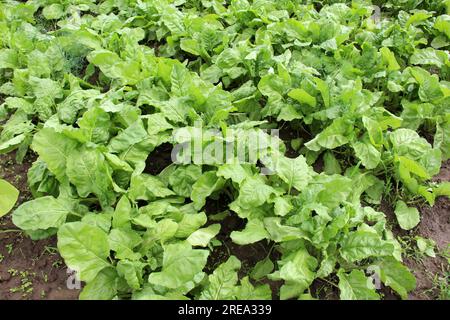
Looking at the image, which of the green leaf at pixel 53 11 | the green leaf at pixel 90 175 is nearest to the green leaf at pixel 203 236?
the green leaf at pixel 90 175

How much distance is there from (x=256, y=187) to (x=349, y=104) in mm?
1121

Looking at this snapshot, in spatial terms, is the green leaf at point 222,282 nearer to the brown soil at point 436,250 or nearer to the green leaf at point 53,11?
the brown soil at point 436,250

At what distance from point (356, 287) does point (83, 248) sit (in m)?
1.52

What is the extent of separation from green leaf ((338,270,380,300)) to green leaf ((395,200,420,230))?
2.11ft

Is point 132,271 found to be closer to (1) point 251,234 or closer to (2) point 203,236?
(2) point 203,236

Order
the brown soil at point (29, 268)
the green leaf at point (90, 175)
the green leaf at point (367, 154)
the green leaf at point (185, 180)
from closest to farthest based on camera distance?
the brown soil at point (29, 268)
the green leaf at point (90, 175)
the green leaf at point (185, 180)
the green leaf at point (367, 154)

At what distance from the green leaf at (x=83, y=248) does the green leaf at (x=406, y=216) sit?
192 cm

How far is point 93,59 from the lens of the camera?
3.97 m

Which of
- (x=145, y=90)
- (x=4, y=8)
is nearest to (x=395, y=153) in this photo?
(x=145, y=90)

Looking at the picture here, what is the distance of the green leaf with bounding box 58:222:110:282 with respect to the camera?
239 centimetres

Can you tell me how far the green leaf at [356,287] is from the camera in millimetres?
2497

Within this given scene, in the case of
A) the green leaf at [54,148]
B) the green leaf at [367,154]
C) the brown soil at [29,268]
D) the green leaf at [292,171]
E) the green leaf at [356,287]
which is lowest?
the brown soil at [29,268]

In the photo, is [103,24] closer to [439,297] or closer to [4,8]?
[4,8]

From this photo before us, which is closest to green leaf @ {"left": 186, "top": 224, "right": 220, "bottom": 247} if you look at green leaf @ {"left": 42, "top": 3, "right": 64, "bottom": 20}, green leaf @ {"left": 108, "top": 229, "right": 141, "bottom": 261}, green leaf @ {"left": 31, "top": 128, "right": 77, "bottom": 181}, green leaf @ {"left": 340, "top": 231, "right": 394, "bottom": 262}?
green leaf @ {"left": 108, "top": 229, "right": 141, "bottom": 261}
